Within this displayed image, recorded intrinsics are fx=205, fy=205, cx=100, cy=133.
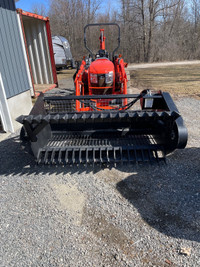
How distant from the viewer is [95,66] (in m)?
4.71

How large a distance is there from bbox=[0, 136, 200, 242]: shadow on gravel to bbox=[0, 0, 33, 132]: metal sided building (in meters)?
1.11

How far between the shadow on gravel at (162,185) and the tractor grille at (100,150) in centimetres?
20

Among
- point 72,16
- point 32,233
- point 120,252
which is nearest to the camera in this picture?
point 120,252

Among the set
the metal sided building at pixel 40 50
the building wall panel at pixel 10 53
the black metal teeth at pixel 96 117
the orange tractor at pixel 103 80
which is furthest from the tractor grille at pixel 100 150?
the metal sided building at pixel 40 50

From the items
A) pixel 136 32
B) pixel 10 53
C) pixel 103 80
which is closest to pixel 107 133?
pixel 103 80

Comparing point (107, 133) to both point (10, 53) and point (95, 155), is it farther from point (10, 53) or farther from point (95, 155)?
point (10, 53)

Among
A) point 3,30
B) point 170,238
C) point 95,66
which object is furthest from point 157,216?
point 3,30

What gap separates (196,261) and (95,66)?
13.3 feet

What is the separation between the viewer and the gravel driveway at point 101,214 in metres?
1.88

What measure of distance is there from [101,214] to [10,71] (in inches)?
155

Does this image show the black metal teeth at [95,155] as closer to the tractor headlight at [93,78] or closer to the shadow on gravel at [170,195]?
the shadow on gravel at [170,195]

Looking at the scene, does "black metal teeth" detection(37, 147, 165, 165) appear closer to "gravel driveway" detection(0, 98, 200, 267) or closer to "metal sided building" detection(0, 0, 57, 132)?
"gravel driveway" detection(0, 98, 200, 267)

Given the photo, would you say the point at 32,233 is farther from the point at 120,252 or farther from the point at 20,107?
the point at 20,107

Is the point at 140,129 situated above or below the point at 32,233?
above
